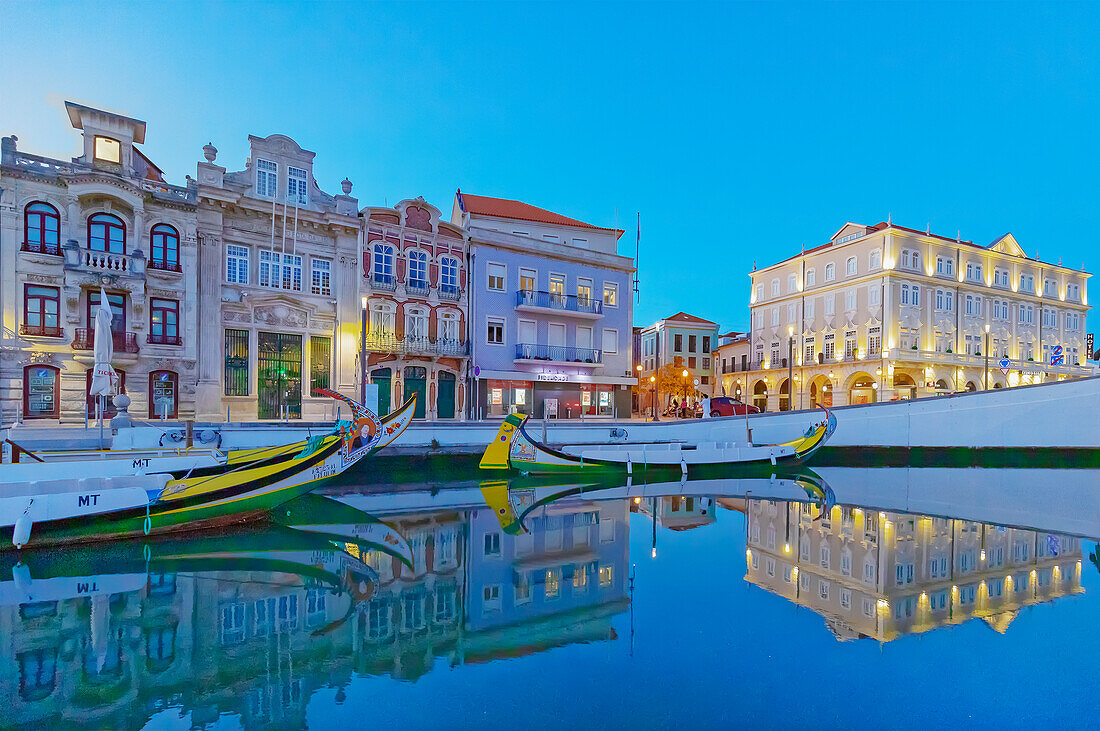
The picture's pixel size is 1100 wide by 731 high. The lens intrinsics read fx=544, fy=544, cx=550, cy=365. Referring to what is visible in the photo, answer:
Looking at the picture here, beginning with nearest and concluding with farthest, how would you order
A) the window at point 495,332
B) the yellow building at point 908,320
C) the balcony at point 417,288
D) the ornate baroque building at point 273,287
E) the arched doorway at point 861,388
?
the ornate baroque building at point 273,287 < the balcony at point 417,288 < the window at point 495,332 < the yellow building at point 908,320 < the arched doorway at point 861,388

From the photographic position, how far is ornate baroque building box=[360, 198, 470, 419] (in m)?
23.7

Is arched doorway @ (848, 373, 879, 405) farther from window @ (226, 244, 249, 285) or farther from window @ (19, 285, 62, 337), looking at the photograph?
window @ (19, 285, 62, 337)

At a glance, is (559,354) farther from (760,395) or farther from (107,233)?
(760,395)

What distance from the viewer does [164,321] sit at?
64.2ft

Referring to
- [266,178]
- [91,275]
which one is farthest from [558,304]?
[91,275]

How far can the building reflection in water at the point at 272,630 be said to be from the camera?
4.96 m

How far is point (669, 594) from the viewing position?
25.5 ft

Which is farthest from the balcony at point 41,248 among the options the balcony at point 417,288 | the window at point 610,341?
the window at point 610,341

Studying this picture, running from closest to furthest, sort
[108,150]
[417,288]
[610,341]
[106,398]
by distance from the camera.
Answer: [106,398] < [108,150] < [417,288] < [610,341]

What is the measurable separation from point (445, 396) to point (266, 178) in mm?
11620

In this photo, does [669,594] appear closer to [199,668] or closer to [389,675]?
[389,675]

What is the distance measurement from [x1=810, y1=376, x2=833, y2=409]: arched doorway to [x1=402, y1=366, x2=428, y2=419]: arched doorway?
1091 inches

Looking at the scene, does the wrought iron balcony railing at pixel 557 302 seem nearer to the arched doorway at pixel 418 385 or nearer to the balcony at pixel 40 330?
the arched doorway at pixel 418 385

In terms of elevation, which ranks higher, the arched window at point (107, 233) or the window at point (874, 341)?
the arched window at point (107, 233)
